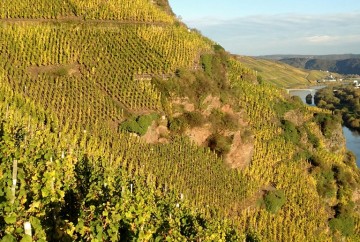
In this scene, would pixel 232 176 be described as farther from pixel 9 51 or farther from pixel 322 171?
pixel 9 51

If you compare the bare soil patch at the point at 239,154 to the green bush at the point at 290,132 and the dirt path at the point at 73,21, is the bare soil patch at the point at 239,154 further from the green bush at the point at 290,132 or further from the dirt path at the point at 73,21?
the dirt path at the point at 73,21

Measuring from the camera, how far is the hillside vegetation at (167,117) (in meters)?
28.6

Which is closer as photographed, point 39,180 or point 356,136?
point 39,180

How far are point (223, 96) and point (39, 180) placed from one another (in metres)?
29.9

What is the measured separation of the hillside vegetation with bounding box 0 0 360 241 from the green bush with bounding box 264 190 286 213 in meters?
0.13

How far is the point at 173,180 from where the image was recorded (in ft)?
95.8

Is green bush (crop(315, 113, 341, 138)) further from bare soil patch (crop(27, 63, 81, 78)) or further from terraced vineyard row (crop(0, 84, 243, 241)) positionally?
terraced vineyard row (crop(0, 84, 243, 241))

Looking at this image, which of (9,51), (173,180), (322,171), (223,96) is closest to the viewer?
(173,180)

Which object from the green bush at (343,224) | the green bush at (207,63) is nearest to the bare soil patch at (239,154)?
the green bush at (207,63)

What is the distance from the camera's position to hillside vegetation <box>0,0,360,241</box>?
28.6 m

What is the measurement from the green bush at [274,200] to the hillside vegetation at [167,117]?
13cm

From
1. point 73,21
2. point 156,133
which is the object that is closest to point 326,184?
point 156,133

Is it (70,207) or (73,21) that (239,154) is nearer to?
(73,21)

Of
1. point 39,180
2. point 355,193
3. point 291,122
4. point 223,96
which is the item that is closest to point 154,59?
point 223,96
